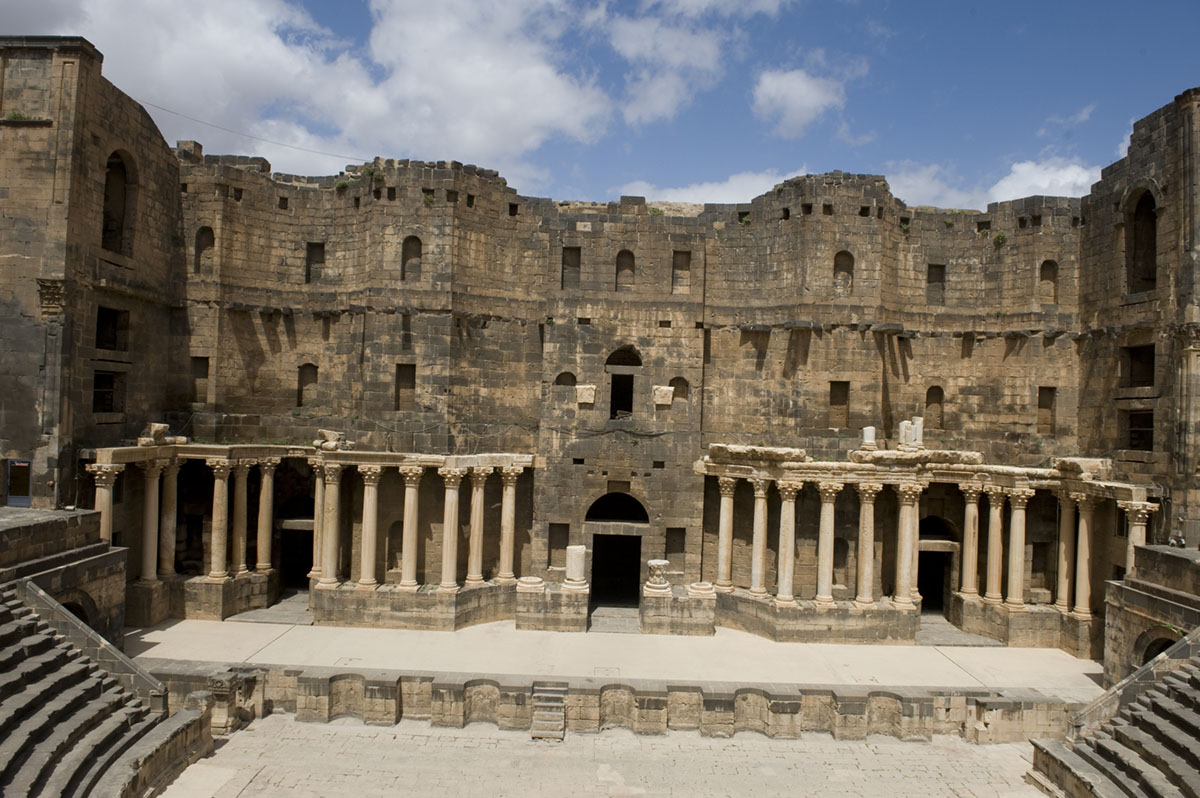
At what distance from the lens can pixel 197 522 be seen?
2684 cm

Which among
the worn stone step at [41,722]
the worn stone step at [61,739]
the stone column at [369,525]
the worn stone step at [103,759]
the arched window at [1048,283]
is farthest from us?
the arched window at [1048,283]

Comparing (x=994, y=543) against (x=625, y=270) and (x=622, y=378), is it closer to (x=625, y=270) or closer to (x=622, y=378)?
(x=622, y=378)

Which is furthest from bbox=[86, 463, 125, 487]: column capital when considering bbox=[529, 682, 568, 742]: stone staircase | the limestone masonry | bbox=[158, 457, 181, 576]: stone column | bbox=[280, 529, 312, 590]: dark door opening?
bbox=[529, 682, 568, 742]: stone staircase

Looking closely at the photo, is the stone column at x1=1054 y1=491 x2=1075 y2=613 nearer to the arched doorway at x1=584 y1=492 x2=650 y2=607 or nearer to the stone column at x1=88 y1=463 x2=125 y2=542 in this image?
the arched doorway at x1=584 y1=492 x2=650 y2=607

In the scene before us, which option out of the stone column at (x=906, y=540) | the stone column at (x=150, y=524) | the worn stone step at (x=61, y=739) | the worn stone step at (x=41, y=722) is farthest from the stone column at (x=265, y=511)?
the stone column at (x=906, y=540)

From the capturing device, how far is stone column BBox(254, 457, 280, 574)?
83.7 feet

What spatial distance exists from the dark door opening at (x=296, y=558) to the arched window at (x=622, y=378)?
476 inches

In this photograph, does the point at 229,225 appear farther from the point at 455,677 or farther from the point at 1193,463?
the point at 1193,463

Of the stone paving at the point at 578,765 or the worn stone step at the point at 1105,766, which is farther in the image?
the stone paving at the point at 578,765

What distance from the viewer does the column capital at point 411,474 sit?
79.4 ft

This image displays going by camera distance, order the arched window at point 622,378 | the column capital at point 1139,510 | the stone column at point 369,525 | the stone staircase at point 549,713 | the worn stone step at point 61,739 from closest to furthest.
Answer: the worn stone step at point 61,739 < the stone staircase at point 549,713 < the column capital at point 1139,510 < the stone column at point 369,525 < the arched window at point 622,378

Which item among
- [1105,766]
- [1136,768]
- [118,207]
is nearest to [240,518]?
[118,207]

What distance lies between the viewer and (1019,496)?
24.4 meters

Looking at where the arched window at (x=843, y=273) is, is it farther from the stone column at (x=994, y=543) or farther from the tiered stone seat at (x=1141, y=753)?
the tiered stone seat at (x=1141, y=753)
